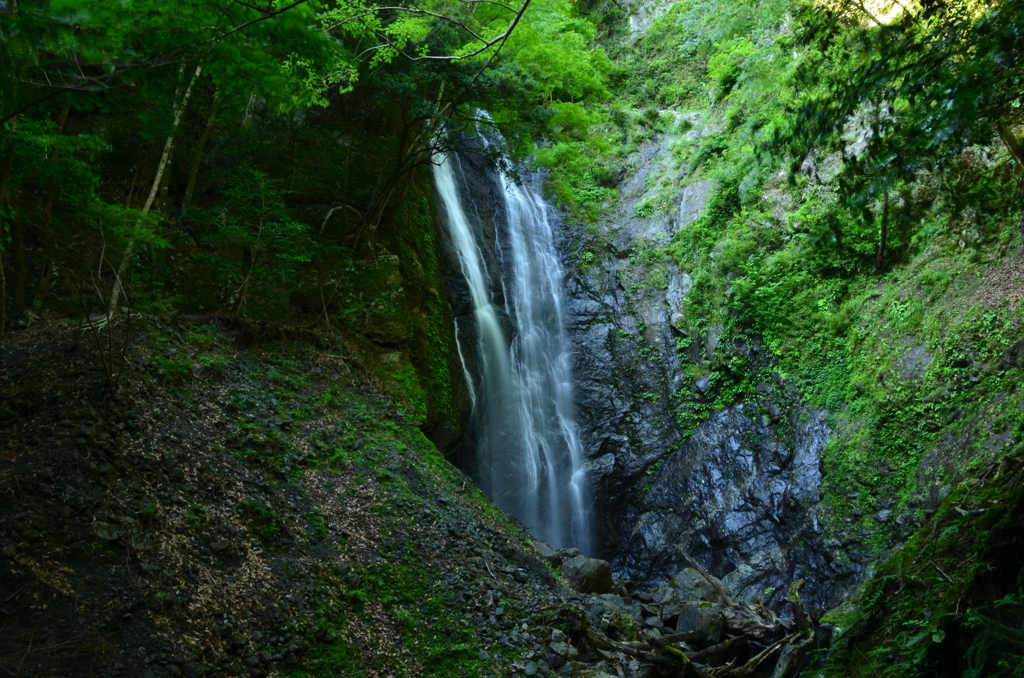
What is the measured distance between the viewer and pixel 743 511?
449 inches

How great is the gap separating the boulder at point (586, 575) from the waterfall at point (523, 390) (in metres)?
3.49

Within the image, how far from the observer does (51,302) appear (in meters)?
8.17

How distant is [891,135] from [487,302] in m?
10.2

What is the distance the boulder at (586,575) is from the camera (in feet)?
29.4

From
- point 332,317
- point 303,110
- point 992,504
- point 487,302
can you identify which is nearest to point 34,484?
point 332,317

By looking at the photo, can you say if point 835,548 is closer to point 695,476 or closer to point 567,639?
point 695,476

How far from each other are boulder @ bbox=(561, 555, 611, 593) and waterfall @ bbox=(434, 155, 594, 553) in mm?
3490

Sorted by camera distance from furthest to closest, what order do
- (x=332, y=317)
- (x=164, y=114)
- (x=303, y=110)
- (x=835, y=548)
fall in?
(x=303, y=110) → (x=332, y=317) → (x=835, y=548) → (x=164, y=114)

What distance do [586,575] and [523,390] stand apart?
18.7 ft

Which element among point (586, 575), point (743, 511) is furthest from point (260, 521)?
point (743, 511)

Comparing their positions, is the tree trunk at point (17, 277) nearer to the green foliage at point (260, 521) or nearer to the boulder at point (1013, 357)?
the green foliage at point (260, 521)

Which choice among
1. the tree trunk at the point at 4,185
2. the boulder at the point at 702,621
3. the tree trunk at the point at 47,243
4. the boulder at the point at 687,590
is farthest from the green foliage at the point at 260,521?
the boulder at the point at 687,590

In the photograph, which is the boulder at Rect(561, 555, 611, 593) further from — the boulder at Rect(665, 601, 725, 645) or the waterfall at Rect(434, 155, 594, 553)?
the waterfall at Rect(434, 155, 594, 553)

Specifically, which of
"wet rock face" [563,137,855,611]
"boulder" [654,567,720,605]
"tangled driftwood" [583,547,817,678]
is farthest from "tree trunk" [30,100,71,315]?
"wet rock face" [563,137,855,611]
